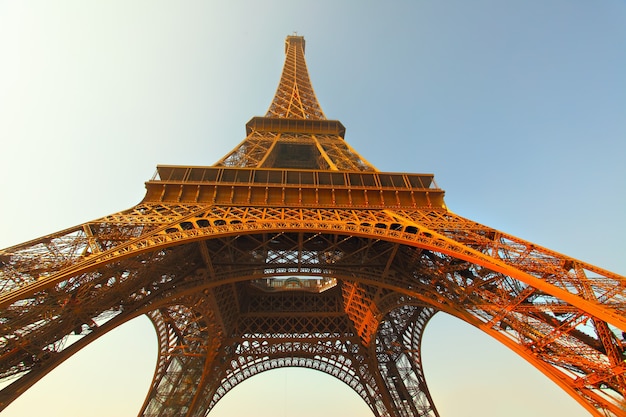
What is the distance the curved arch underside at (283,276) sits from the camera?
8164mm

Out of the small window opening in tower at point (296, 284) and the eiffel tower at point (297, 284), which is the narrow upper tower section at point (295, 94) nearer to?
the eiffel tower at point (297, 284)

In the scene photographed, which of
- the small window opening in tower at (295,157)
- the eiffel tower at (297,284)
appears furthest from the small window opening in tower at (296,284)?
the small window opening in tower at (295,157)

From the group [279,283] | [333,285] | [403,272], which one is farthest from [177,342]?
[403,272]

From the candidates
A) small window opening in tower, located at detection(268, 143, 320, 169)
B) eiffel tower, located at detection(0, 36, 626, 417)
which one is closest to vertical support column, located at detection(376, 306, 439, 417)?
eiffel tower, located at detection(0, 36, 626, 417)

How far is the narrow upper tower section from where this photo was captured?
27534mm

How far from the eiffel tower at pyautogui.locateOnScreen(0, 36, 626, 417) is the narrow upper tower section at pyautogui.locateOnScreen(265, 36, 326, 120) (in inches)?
127

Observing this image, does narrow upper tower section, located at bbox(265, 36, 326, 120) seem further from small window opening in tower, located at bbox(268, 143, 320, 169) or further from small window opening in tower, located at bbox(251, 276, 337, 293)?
small window opening in tower, located at bbox(251, 276, 337, 293)

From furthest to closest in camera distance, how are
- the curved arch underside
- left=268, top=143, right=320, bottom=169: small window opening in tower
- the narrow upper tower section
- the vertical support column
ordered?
the narrow upper tower section → left=268, top=143, right=320, bottom=169: small window opening in tower → the vertical support column → the curved arch underside

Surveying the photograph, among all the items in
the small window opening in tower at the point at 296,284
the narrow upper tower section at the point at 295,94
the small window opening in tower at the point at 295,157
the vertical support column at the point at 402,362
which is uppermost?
the narrow upper tower section at the point at 295,94

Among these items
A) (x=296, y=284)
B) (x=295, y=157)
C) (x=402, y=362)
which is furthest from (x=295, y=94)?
(x=402, y=362)

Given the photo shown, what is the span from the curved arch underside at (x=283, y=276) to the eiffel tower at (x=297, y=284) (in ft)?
0.20

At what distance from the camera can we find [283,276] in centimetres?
1387

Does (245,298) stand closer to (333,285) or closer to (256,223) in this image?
(333,285)

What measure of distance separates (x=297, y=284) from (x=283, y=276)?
11399 millimetres
